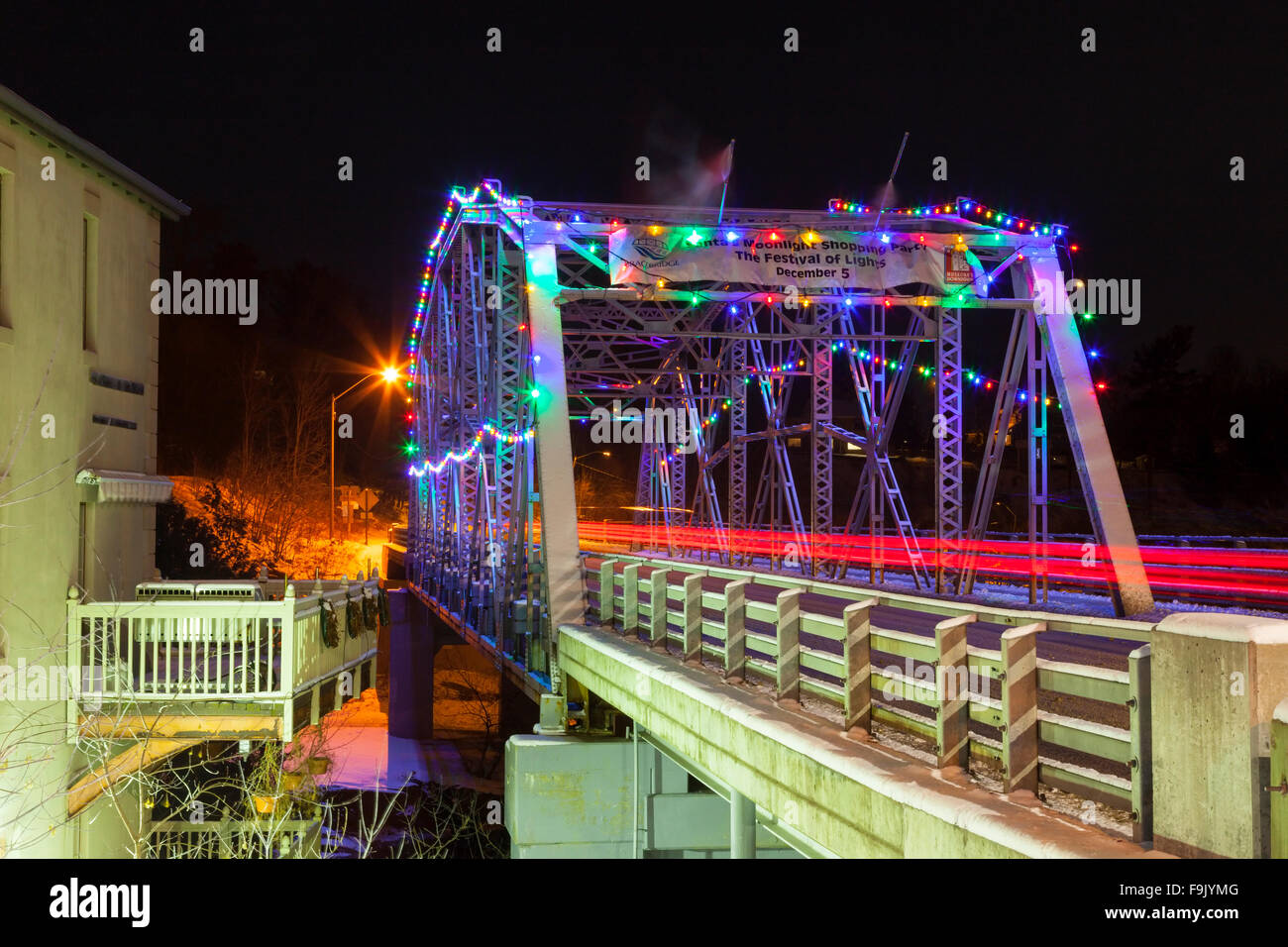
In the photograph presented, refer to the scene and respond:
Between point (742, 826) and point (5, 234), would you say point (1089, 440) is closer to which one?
point (742, 826)

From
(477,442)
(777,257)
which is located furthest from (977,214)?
Result: (477,442)

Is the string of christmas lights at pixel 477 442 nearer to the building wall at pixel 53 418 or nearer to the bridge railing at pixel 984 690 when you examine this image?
the building wall at pixel 53 418

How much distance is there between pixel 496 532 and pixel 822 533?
11.2 m

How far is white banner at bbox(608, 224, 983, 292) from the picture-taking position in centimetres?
1919

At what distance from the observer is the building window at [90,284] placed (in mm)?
17484

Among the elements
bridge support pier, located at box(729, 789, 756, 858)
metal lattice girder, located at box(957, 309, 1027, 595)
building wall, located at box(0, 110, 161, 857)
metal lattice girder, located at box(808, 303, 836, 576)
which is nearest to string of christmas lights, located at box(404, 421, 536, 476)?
building wall, located at box(0, 110, 161, 857)

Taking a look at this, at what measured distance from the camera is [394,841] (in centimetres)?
2341

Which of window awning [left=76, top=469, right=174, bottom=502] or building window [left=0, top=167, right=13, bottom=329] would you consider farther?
window awning [left=76, top=469, right=174, bottom=502]

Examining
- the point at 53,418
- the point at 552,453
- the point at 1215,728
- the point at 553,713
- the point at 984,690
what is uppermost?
the point at 53,418

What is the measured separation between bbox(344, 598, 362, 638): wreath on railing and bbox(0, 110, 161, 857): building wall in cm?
341

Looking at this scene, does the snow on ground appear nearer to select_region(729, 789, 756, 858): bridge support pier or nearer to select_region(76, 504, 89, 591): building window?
select_region(729, 789, 756, 858): bridge support pier

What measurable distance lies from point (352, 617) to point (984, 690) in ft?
46.8

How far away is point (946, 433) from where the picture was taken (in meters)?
23.4

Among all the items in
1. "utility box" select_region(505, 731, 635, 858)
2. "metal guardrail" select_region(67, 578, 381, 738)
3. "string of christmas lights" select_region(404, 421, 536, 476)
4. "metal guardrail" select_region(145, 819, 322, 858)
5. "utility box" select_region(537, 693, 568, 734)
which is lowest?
"metal guardrail" select_region(145, 819, 322, 858)
